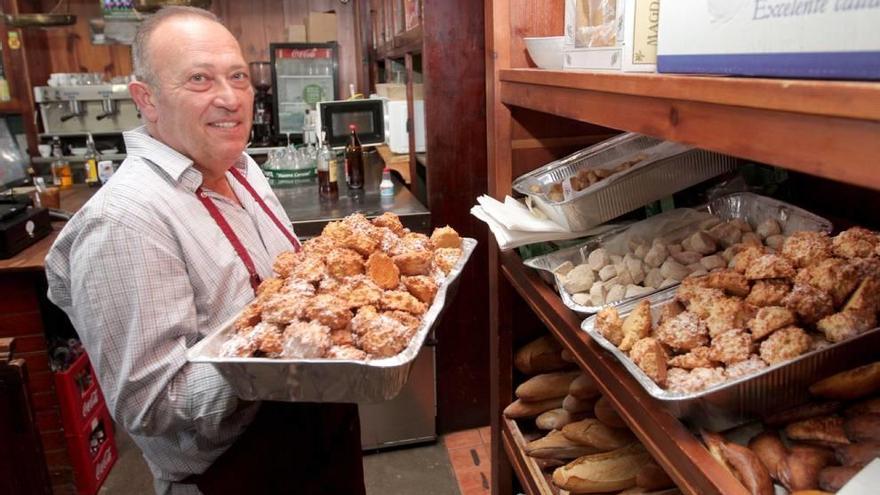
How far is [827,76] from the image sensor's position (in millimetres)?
538

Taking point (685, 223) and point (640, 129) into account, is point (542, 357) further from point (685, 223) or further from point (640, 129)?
point (640, 129)

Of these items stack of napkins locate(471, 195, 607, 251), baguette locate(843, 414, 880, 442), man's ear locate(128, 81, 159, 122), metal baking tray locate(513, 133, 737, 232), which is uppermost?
man's ear locate(128, 81, 159, 122)

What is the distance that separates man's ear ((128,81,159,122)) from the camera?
1405 mm

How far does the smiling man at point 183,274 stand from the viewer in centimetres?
120

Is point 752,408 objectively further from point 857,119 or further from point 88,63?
point 88,63

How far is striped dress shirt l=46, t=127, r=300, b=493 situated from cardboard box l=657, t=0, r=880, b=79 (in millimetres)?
980

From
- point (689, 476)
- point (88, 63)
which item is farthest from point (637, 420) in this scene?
point (88, 63)

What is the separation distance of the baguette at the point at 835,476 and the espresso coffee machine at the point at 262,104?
4791mm

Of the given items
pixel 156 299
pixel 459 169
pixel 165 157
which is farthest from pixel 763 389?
pixel 459 169

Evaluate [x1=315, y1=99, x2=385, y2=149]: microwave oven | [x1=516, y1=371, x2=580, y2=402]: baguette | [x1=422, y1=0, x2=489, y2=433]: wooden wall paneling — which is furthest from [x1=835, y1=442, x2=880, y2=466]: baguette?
[x1=315, y1=99, x2=385, y2=149]: microwave oven

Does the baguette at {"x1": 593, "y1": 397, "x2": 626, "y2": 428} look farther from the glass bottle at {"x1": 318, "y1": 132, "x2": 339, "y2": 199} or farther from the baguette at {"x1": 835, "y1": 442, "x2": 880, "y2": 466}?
the glass bottle at {"x1": 318, "y1": 132, "x2": 339, "y2": 199}

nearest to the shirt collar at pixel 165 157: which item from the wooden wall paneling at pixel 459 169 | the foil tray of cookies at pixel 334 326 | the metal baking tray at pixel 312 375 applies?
the foil tray of cookies at pixel 334 326

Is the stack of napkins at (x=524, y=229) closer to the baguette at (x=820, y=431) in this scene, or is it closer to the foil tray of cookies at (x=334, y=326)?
the foil tray of cookies at (x=334, y=326)

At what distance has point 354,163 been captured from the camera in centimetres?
313
